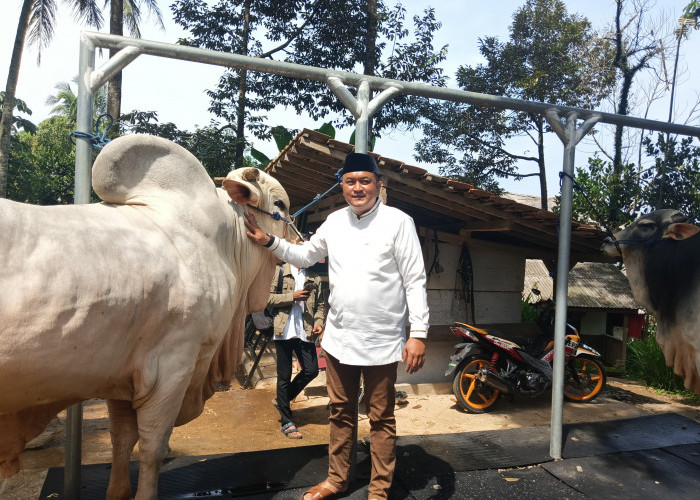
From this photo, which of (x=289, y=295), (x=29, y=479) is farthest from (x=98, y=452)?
(x=289, y=295)

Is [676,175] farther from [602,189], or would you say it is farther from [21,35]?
[21,35]

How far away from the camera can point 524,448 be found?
399 centimetres

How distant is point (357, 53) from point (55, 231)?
447 inches

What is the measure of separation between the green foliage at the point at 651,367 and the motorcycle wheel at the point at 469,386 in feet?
10.9

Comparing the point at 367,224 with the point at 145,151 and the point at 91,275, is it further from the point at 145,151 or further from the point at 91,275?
the point at 91,275

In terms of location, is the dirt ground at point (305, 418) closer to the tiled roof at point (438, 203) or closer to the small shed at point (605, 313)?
the small shed at point (605, 313)

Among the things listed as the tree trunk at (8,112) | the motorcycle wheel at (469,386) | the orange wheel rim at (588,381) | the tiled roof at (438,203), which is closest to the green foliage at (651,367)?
the orange wheel rim at (588,381)

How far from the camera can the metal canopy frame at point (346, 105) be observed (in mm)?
3020

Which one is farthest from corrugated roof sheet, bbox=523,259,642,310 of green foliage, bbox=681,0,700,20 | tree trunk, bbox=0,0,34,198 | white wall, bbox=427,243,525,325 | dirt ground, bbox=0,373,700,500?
tree trunk, bbox=0,0,34,198

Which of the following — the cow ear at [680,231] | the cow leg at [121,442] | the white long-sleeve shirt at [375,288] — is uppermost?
the cow ear at [680,231]

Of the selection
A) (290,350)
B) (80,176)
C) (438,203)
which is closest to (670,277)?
(438,203)

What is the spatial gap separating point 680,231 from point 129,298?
3.42 m

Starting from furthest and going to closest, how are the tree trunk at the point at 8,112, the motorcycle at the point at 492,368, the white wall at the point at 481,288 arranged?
the tree trunk at the point at 8,112, the white wall at the point at 481,288, the motorcycle at the point at 492,368

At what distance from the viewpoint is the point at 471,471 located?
3.50m
